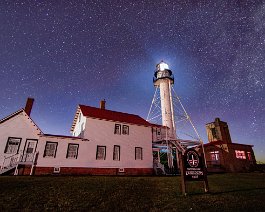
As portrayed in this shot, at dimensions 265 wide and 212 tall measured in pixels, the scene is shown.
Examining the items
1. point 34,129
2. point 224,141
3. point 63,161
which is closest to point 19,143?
point 34,129

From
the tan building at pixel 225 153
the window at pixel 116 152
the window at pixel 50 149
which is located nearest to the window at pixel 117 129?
the window at pixel 116 152

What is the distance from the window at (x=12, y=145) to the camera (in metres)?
19.2

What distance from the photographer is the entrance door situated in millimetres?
19812

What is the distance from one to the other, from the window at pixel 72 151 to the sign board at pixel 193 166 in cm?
1541

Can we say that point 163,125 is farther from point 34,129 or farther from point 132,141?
point 34,129

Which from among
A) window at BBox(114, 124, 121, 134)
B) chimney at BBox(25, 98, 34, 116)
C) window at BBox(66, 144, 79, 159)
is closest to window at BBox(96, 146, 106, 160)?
window at BBox(66, 144, 79, 159)

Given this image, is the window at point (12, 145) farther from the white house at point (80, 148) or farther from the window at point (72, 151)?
the window at point (72, 151)

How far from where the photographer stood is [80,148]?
70.8ft

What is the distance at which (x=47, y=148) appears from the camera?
20.0m

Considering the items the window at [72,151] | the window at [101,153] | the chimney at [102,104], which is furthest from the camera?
the chimney at [102,104]

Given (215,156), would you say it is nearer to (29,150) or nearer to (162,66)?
(162,66)

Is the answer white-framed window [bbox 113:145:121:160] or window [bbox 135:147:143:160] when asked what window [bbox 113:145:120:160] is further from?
window [bbox 135:147:143:160]

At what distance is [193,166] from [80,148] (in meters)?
15.5

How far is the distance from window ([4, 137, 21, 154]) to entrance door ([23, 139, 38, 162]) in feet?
3.12
